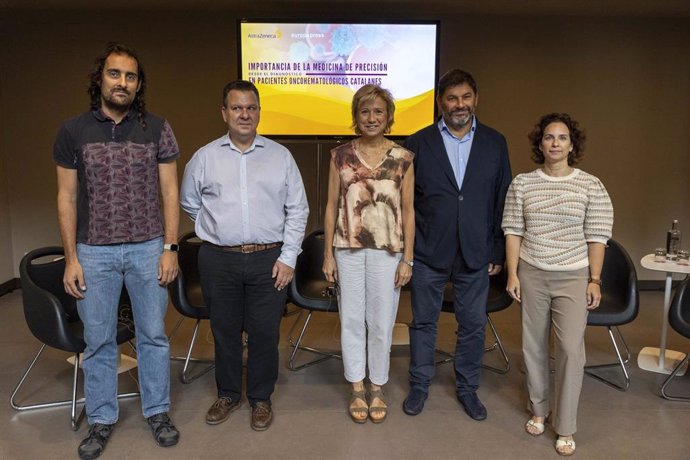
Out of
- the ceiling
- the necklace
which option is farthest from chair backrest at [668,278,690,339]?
the ceiling

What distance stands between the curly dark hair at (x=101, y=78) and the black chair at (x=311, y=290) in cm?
138

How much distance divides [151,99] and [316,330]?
261 cm

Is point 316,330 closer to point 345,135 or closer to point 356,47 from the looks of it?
point 345,135

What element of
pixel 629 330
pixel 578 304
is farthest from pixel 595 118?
pixel 578 304

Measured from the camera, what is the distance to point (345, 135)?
4.59 metres

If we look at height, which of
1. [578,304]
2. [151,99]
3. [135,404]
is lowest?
[135,404]

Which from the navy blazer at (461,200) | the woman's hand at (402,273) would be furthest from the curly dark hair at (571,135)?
the woman's hand at (402,273)

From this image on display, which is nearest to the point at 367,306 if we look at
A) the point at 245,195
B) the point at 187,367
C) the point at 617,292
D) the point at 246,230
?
the point at 246,230

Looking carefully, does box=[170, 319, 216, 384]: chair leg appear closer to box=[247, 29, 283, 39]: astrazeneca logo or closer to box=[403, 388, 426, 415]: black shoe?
box=[403, 388, 426, 415]: black shoe

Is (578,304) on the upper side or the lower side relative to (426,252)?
lower

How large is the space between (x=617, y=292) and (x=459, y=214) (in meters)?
1.40

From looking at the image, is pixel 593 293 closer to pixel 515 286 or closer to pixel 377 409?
pixel 515 286

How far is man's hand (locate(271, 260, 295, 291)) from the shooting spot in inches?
99.2

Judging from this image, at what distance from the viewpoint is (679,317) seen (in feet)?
9.50
